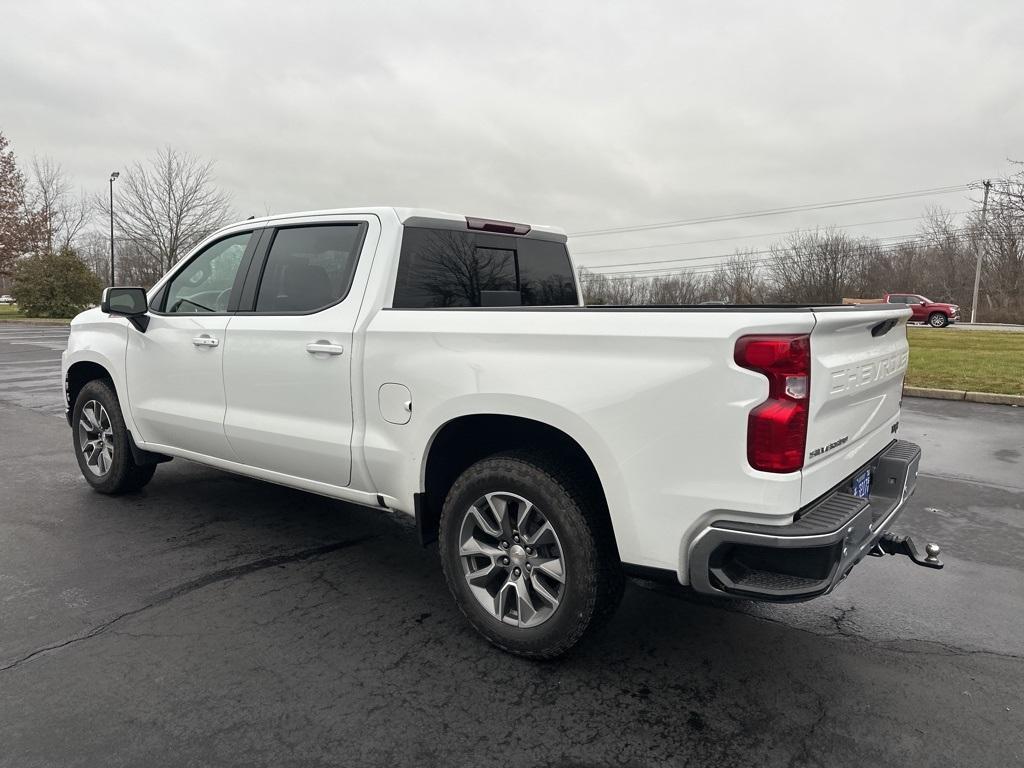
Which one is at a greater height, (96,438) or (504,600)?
(96,438)

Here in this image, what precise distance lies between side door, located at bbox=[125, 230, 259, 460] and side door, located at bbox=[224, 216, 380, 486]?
0.46ft

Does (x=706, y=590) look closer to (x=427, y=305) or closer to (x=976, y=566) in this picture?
(x=427, y=305)

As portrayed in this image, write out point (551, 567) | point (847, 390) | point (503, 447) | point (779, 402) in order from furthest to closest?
point (503, 447) → point (551, 567) → point (847, 390) → point (779, 402)

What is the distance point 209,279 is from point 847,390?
3.74m

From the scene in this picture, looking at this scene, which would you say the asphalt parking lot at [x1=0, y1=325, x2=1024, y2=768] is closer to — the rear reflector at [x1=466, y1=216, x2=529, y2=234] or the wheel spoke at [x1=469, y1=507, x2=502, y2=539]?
the wheel spoke at [x1=469, y1=507, x2=502, y2=539]

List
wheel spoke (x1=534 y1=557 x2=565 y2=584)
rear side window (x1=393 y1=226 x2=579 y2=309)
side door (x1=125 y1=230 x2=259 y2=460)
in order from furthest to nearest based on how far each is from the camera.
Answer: side door (x1=125 y1=230 x2=259 y2=460) → rear side window (x1=393 y1=226 x2=579 y2=309) → wheel spoke (x1=534 y1=557 x2=565 y2=584)

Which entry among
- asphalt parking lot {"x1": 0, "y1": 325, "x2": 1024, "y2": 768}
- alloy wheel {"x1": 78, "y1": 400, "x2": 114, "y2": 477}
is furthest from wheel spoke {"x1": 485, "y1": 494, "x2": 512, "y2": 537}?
alloy wheel {"x1": 78, "y1": 400, "x2": 114, "y2": 477}

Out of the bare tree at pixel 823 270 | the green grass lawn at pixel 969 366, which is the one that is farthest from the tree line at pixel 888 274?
the green grass lawn at pixel 969 366

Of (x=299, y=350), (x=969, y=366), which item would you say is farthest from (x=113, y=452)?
(x=969, y=366)

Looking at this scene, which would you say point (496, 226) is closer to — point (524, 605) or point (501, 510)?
point (501, 510)

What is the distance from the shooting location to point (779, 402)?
231 cm

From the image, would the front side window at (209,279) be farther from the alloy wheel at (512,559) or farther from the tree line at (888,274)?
the tree line at (888,274)

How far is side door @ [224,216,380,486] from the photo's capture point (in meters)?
3.54

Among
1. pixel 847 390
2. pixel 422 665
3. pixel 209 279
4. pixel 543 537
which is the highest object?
pixel 209 279
